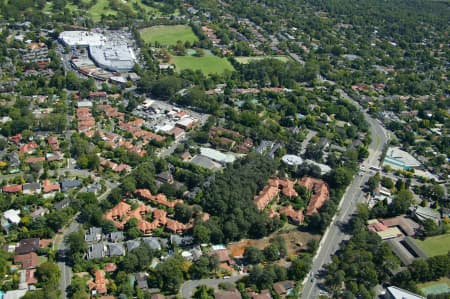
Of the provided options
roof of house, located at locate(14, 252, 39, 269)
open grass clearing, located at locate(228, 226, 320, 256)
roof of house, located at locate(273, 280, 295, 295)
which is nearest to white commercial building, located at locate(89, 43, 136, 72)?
Result: roof of house, located at locate(14, 252, 39, 269)

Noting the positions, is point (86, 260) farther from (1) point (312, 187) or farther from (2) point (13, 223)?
(1) point (312, 187)

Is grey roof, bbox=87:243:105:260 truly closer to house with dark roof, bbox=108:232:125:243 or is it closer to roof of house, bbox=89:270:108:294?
house with dark roof, bbox=108:232:125:243

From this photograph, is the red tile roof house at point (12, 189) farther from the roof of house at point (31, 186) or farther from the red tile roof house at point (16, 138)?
the red tile roof house at point (16, 138)

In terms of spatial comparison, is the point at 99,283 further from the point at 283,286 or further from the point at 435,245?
the point at 435,245

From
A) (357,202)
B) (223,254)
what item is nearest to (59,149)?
(223,254)

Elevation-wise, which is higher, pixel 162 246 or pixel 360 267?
pixel 360 267

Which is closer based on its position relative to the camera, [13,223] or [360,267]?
[360,267]
